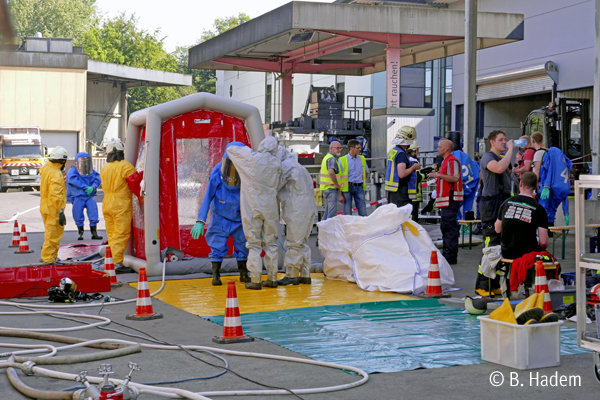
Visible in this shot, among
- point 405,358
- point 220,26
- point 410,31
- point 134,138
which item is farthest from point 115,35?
point 405,358

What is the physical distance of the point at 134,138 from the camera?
36.6 ft

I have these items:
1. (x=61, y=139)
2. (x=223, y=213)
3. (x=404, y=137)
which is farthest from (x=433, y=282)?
(x=61, y=139)

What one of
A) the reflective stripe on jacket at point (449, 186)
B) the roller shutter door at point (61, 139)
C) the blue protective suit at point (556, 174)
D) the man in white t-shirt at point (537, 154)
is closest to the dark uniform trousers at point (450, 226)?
the reflective stripe on jacket at point (449, 186)

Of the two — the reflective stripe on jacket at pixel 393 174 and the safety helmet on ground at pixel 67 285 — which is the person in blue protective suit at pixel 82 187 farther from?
the safety helmet on ground at pixel 67 285

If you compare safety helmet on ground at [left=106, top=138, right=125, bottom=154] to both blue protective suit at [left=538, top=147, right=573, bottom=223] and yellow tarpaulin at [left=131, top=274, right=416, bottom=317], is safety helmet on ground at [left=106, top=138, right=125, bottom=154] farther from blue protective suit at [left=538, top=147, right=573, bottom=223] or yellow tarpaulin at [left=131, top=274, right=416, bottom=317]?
blue protective suit at [left=538, top=147, right=573, bottom=223]

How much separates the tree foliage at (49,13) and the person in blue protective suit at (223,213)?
707 cm

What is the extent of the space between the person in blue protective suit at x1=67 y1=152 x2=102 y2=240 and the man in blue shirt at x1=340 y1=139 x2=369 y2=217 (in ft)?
17.6

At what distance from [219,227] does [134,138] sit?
2552 mm

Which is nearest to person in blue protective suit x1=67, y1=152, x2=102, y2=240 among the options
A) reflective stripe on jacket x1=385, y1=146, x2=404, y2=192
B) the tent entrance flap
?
the tent entrance flap

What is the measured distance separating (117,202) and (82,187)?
526 centimetres

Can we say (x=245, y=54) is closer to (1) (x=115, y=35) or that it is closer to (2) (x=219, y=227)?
(2) (x=219, y=227)

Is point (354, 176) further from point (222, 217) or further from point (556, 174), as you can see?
point (222, 217)

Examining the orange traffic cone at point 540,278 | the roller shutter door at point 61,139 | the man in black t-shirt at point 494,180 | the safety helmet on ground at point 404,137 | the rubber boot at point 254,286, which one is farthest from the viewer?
the roller shutter door at point 61,139

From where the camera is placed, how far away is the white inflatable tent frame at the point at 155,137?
10062mm
